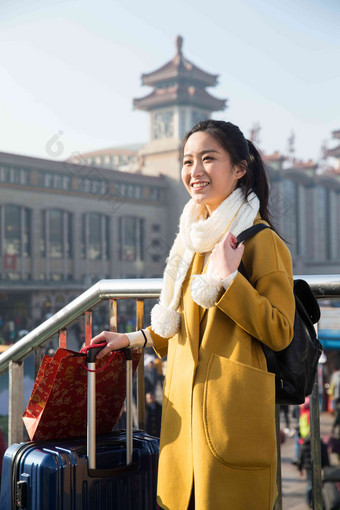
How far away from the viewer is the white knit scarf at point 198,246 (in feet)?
4.69

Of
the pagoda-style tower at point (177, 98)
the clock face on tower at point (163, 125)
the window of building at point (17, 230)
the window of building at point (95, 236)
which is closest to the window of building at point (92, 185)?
the window of building at point (95, 236)

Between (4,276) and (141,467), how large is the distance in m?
36.3

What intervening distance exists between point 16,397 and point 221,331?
115 cm

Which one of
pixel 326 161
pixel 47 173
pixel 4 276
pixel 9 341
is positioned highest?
pixel 326 161

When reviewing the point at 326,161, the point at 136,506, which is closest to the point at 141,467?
the point at 136,506

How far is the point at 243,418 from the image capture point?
1.40 metres

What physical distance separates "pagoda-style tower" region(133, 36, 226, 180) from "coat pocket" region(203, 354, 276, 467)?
5282 centimetres

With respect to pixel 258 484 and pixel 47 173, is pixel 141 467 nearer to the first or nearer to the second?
pixel 258 484

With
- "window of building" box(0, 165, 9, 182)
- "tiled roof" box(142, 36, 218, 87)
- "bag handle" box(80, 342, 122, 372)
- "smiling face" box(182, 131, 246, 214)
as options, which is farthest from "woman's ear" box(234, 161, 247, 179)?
"tiled roof" box(142, 36, 218, 87)

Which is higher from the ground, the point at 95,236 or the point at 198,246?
the point at 95,236

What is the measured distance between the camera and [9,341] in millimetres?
29641

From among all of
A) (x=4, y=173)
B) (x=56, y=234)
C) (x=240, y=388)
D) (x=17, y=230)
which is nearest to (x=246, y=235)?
(x=240, y=388)

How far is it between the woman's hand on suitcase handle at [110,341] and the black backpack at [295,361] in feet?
1.45

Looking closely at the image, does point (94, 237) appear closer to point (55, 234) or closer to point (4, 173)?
point (55, 234)
